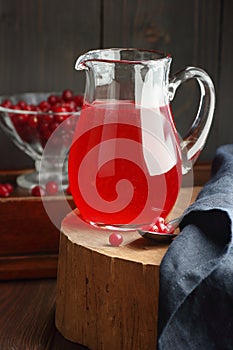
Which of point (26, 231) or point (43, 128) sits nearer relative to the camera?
point (26, 231)

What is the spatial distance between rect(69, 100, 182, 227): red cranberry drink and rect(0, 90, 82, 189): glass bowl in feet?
1.18

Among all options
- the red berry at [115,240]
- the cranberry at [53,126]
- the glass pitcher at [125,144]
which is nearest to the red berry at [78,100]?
the cranberry at [53,126]

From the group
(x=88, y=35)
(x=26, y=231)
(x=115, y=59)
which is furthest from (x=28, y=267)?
(x=88, y=35)

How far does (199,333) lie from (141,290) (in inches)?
3.6

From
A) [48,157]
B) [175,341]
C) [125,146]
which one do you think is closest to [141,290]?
[175,341]

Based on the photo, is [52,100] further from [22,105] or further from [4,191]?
[4,191]

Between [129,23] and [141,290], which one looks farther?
[129,23]

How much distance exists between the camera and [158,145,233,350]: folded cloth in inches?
36.9

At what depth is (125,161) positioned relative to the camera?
3.58 ft

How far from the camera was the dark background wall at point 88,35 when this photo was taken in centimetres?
164

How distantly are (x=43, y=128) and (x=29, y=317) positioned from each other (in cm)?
42

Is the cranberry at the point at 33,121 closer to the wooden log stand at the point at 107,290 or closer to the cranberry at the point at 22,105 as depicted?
the cranberry at the point at 22,105

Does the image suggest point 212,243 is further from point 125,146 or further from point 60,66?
point 60,66

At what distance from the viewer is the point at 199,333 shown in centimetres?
97
